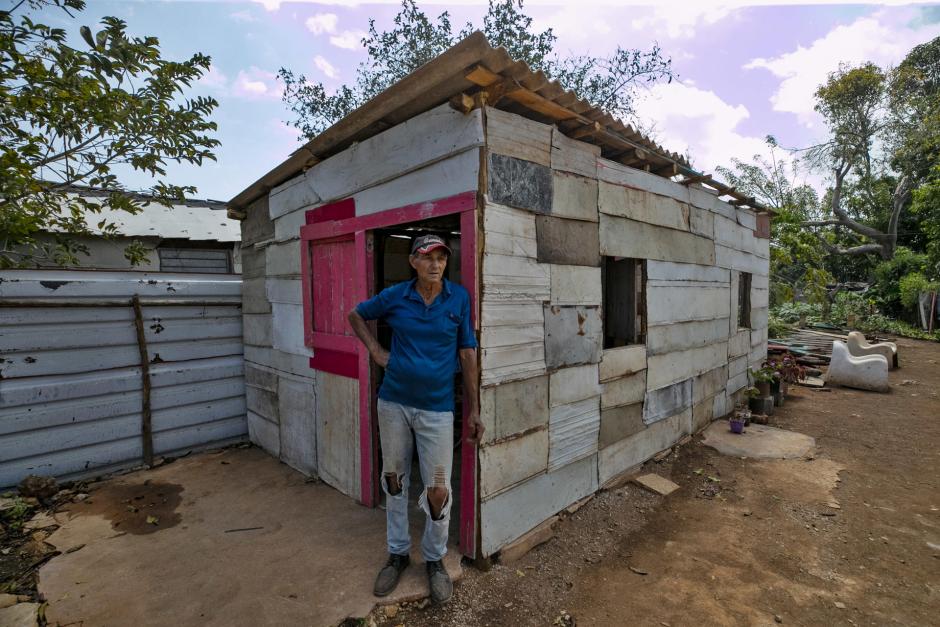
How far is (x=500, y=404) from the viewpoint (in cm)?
303

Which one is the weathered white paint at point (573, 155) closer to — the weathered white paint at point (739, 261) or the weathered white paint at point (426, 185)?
the weathered white paint at point (426, 185)

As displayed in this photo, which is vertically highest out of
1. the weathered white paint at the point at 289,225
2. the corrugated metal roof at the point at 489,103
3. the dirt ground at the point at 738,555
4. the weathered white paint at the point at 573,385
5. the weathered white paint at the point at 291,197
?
the corrugated metal roof at the point at 489,103

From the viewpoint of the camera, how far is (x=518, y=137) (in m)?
3.09

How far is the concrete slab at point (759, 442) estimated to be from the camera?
17.1 ft

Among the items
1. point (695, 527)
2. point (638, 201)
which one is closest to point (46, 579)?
point (695, 527)

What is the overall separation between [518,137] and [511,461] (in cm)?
237

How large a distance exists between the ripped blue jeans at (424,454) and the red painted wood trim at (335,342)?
47.6 inches

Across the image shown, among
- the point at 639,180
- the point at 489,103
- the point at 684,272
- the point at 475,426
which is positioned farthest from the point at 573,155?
the point at 684,272

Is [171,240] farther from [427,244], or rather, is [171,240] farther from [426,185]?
[427,244]

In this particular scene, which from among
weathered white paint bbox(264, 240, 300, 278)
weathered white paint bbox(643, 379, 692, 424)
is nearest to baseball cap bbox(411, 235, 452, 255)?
weathered white paint bbox(264, 240, 300, 278)

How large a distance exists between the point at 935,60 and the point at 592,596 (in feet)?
98.0

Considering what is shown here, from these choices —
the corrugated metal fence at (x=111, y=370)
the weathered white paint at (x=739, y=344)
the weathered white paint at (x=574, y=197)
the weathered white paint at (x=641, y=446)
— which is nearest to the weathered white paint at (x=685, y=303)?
the weathered white paint at (x=739, y=344)

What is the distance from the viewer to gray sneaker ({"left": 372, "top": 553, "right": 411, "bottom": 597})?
2.70m

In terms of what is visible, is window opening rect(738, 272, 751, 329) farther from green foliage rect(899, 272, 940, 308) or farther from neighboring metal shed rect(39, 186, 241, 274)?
green foliage rect(899, 272, 940, 308)
